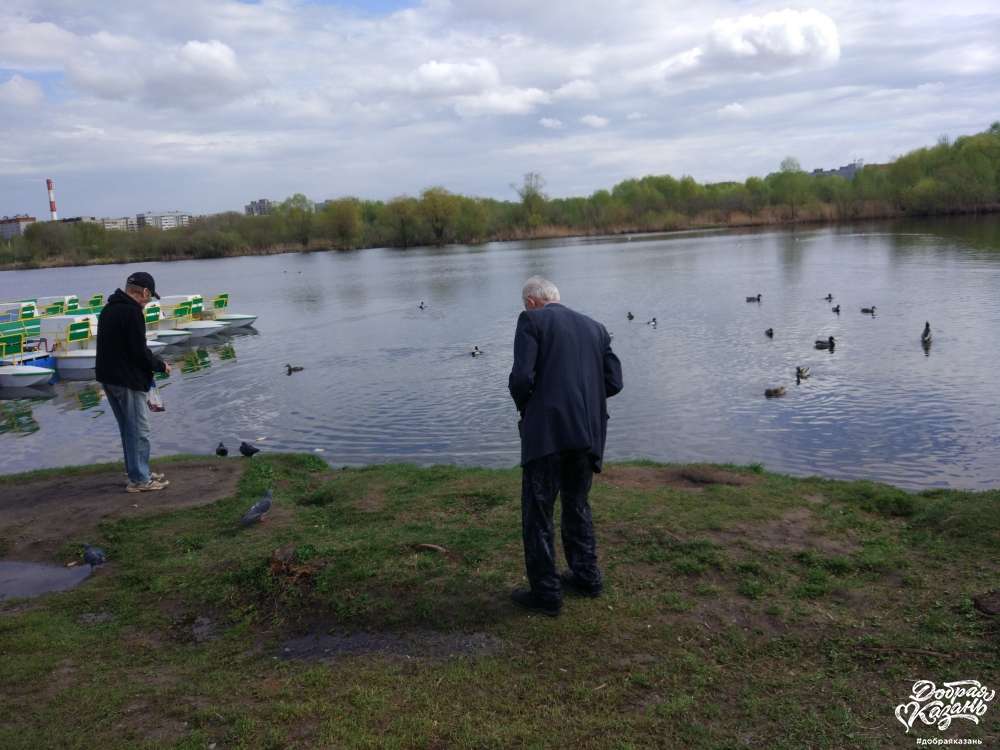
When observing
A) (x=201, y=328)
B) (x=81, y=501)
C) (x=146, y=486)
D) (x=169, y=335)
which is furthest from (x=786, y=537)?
(x=201, y=328)

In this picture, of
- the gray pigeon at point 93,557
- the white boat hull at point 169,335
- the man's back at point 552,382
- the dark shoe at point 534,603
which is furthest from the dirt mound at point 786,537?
the white boat hull at point 169,335

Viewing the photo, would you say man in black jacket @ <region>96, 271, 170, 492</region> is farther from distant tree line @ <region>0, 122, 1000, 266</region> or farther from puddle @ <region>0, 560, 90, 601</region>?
distant tree line @ <region>0, 122, 1000, 266</region>

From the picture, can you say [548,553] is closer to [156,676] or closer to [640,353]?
[156,676]

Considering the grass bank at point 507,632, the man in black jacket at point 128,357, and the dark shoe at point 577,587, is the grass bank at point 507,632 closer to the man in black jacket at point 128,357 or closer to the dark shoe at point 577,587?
the dark shoe at point 577,587

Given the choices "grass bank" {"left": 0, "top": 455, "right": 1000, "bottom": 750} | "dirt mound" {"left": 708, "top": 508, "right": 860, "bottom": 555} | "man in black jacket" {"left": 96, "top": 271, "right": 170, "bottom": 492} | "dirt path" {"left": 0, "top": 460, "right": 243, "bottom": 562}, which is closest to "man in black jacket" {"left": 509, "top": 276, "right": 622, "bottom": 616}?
"grass bank" {"left": 0, "top": 455, "right": 1000, "bottom": 750}

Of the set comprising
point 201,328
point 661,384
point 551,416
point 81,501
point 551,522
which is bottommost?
point 661,384

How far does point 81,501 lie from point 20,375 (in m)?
15.9

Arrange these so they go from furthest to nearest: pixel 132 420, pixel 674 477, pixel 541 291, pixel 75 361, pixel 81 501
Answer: pixel 75 361 → pixel 674 477 → pixel 81 501 → pixel 132 420 → pixel 541 291

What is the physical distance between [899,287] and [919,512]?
28765 millimetres

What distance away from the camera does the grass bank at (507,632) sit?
3844 mm

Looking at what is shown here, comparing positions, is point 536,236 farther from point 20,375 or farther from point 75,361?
point 20,375

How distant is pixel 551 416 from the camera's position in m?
4.89

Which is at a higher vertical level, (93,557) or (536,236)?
(536,236)

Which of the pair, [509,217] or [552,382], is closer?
[552,382]
